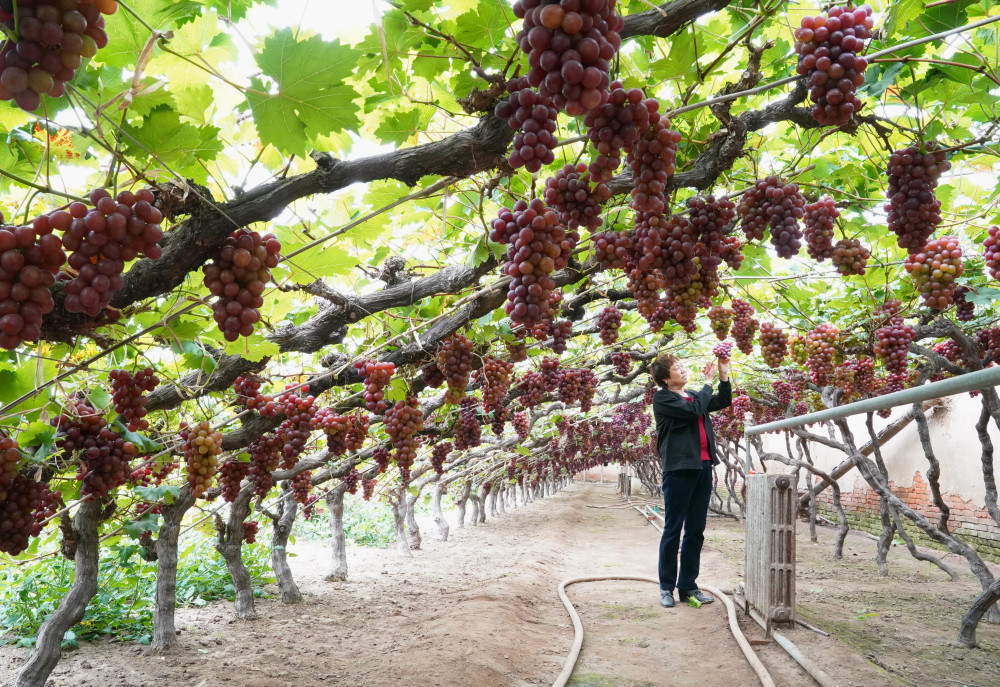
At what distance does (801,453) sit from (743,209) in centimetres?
1284

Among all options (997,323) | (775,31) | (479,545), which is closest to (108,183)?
(775,31)

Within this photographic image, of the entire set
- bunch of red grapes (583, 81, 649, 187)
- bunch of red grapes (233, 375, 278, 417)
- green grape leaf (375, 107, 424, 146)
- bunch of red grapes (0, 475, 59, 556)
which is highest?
green grape leaf (375, 107, 424, 146)

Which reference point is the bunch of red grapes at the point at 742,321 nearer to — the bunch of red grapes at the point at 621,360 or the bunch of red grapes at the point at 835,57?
the bunch of red grapes at the point at 621,360

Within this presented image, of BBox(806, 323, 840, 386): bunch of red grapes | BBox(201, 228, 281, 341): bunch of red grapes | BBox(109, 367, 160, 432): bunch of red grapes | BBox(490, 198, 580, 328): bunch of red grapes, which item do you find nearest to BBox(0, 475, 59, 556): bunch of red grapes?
BBox(109, 367, 160, 432): bunch of red grapes

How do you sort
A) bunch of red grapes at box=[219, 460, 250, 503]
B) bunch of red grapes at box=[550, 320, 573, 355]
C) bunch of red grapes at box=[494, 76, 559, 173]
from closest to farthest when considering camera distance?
1. bunch of red grapes at box=[494, 76, 559, 173]
2. bunch of red grapes at box=[219, 460, 250, 503]
3. bunch of red grapes at box=[550, 320, 573, 355]

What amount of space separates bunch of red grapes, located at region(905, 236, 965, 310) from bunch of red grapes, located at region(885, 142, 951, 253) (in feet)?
3.30

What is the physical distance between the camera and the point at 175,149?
172 cm

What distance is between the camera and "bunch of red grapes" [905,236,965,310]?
10.5 feet

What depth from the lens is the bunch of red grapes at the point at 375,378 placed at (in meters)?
3.76

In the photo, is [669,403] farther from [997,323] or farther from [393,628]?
[393,628]

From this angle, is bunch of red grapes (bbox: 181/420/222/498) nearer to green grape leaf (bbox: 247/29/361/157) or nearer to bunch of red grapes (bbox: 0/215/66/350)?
green grape leaf (bbox: 247/29/361/157)

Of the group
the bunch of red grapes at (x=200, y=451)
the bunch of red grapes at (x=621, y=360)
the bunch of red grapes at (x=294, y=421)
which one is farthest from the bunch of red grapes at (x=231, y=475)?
the bunch of red grapes at (x=621, y=360)

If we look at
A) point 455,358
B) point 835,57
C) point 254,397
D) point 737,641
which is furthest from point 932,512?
point 835,57

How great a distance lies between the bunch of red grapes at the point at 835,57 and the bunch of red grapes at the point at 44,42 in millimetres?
1650
